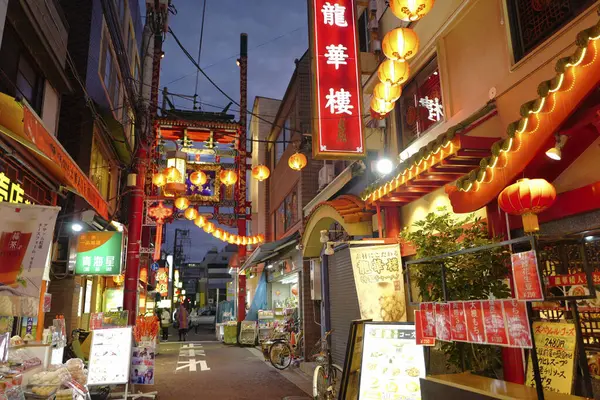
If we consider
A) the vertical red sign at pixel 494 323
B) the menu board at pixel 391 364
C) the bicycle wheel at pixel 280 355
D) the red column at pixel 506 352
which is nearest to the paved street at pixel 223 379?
the bicycle wheel at pixel 280 355

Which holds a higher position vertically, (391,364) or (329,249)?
(329,249)

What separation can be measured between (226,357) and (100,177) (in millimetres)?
9379

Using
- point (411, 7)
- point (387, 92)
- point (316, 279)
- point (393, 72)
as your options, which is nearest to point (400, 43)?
point (393, 72)

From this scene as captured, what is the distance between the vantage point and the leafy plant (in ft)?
19.6

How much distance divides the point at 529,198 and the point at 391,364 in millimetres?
3216

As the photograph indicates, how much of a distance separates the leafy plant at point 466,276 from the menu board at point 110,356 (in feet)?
22.7

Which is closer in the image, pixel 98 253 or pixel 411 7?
pixel 411 7

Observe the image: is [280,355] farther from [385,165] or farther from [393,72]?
[393,72]

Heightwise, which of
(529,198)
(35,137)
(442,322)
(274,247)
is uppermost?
(35,137)

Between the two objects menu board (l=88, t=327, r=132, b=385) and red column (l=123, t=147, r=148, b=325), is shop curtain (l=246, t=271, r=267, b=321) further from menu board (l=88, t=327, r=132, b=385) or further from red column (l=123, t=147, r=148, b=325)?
menu board (l=88, t=327, r=132, b=385)

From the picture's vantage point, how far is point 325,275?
12.5m

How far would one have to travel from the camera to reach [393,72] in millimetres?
8641

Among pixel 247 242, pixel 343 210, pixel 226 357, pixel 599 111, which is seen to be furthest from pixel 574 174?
pixel 247 242

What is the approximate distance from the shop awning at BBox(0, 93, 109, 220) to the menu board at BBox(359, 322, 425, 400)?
612 centimetres
